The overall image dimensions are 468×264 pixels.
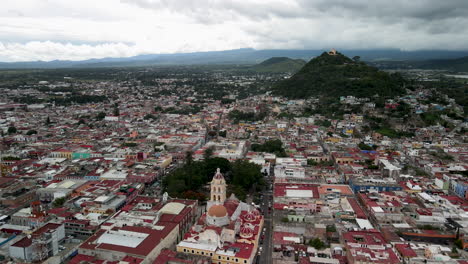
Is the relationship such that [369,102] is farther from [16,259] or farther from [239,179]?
[16,259]

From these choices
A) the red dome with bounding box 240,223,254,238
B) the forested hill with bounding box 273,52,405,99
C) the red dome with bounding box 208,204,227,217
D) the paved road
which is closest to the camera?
the red dome with bounding box 240,223,254,238

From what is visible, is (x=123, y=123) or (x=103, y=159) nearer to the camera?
(x=103, y=159)

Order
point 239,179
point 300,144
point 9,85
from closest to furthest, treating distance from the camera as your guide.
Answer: point 239,179
point 300,144
point 9,85

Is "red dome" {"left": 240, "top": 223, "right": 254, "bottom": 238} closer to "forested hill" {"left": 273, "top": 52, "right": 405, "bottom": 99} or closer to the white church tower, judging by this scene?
the white church tower

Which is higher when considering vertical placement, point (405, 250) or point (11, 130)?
point (11, 130)

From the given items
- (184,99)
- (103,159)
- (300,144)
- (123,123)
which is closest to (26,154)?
(103,159)

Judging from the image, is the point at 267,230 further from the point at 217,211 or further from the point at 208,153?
the point at 208,153

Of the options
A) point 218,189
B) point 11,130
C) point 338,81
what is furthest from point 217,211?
point 338,81

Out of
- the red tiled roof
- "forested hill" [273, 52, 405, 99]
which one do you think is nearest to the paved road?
the red tiled roof
